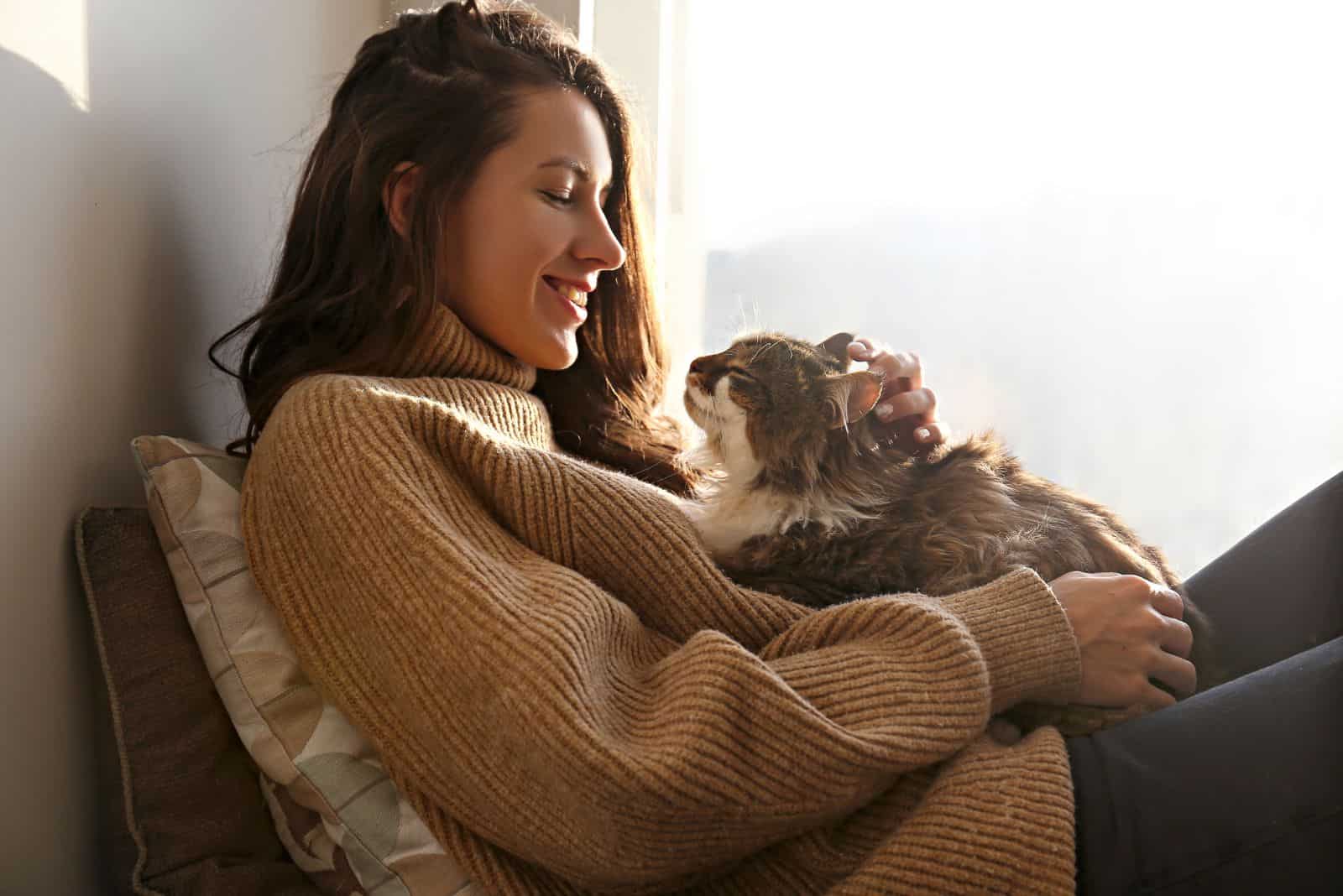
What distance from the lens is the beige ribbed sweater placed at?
103 cm

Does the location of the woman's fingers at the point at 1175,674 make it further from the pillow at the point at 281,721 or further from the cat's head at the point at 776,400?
the pillow at the point at 281,721

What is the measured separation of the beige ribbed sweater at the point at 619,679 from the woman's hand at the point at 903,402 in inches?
16.0

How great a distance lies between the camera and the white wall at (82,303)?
3.70ft

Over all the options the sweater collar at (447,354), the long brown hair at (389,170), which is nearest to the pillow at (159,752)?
the long brown hair at (389,170)

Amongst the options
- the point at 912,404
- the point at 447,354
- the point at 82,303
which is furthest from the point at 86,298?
the point at 912,404

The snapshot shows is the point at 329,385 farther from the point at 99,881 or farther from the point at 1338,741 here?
the point at 1338,741

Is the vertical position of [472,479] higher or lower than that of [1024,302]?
lower

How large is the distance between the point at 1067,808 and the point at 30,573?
1.13m

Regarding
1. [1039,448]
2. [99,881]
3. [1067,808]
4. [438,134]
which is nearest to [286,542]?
[99,881]

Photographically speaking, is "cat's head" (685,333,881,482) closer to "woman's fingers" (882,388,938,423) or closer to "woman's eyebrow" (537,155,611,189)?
"woman's fingers" (882,388,938,423)

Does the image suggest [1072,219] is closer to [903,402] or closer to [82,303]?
[903,402]

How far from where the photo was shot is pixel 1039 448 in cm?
230

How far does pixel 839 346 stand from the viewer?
169 cm

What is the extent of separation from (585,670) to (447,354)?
65 cm
